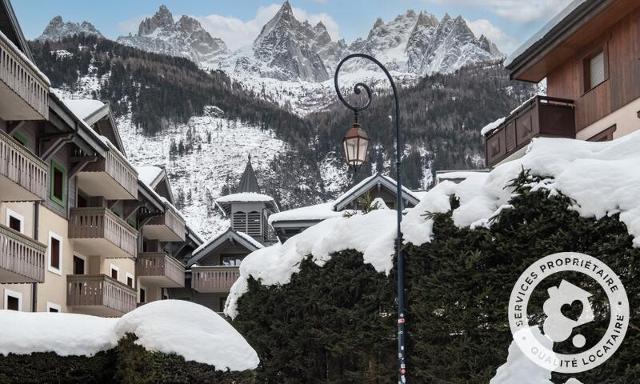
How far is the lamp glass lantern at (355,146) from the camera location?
15.5 metres

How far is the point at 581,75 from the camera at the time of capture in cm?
2323

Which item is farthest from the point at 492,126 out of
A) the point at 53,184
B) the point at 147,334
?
the point at 147,334

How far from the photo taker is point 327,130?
158125 millimetres

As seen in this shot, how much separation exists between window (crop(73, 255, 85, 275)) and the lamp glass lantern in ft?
61.8

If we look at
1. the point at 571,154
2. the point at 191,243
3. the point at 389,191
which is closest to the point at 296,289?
the point at 571,154

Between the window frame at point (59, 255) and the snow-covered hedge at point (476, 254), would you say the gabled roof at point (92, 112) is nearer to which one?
the window frame at point (59, 255)

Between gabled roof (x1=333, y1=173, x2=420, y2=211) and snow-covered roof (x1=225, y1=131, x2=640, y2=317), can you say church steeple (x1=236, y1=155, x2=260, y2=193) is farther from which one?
snow-covered roof (x1=225, y1=131, x2=640, y2=317)

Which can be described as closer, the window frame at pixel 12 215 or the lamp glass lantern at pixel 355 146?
the lamp glass lantern at pixel 355 146

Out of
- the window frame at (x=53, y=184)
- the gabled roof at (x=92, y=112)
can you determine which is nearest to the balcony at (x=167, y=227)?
the gabled roof at (x=92, y=112)

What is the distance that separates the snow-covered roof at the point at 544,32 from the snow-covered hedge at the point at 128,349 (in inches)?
499

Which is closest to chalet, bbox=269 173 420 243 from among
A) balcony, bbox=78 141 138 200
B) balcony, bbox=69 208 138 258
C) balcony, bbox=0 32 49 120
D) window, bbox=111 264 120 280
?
window, bbox=111 264 120 280

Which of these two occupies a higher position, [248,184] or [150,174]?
[248,184]

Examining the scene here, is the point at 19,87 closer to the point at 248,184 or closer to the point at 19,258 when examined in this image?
the point at 19,258

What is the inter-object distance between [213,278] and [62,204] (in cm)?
1607
